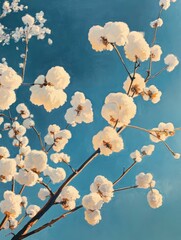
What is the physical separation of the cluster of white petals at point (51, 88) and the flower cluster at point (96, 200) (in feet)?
5.54

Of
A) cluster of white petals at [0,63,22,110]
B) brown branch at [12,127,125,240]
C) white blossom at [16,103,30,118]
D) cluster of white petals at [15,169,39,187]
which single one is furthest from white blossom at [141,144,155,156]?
cluster of white petals at [0,63,22,110]

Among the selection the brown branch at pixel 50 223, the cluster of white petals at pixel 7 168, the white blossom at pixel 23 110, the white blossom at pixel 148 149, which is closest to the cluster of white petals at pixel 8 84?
the cluster of white petals at pixel 7 168

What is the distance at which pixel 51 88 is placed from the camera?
9.40ft

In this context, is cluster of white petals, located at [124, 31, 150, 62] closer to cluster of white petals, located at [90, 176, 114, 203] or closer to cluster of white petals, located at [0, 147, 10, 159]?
cluster of white petals, located at [90, 176, 114, 203]

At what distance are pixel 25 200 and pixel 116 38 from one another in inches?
185

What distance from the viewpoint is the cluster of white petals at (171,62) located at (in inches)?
193

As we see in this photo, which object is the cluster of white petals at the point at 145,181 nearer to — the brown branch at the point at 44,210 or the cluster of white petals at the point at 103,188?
the cluster of white petals at the point at 103,188

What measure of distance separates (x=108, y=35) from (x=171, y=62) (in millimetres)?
1781

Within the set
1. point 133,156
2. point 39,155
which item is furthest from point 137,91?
point 133,156

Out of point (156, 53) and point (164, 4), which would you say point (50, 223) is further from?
point (164, 4)

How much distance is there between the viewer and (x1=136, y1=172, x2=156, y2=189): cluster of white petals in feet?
16.2

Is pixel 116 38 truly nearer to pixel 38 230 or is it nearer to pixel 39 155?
pixel 39 155

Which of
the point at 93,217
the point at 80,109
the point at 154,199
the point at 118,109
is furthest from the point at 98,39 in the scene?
the point at 154,199

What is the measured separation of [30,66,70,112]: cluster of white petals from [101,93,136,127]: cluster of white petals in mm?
442
